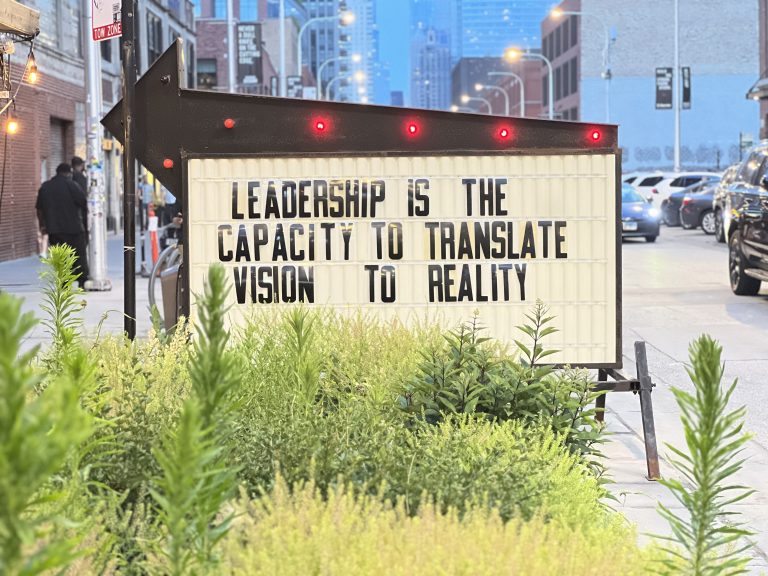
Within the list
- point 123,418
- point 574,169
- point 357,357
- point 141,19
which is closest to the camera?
point 123,418

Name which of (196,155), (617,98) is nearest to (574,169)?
(196,155)

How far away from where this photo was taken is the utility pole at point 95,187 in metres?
21.3

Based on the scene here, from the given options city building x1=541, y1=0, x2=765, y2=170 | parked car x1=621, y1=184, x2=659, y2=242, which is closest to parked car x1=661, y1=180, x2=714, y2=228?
parked car x1=621, y1=184, x2=659, y2=242

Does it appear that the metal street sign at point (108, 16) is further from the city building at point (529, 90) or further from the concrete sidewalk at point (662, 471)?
the city building at point (529, 90)

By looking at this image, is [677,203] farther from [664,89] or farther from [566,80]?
[566,80]

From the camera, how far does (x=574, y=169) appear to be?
7961 mm

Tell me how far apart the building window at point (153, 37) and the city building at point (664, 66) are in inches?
2069

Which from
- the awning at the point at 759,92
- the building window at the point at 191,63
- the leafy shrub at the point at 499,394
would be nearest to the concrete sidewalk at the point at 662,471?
the leafy shrub at the point at 499,394

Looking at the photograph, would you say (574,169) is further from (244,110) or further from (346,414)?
(346,414)

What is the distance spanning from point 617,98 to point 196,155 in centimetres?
10011

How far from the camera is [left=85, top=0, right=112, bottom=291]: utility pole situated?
69.8ft

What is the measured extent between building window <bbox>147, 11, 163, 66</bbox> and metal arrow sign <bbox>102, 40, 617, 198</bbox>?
46.3 metres

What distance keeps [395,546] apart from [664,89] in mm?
63375

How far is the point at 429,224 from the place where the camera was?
8.02 metres
